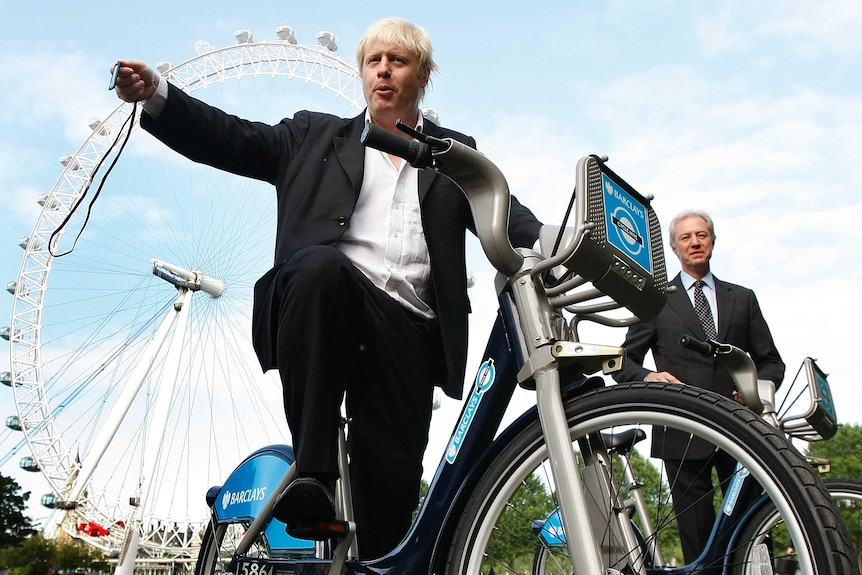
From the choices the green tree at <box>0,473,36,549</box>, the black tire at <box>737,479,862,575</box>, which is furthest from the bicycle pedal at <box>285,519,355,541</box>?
the green tree at <box>0,473,36,549</box>

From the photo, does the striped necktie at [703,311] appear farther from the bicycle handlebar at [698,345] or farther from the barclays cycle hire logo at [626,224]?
the barclays cycle hire logo at [626,224]

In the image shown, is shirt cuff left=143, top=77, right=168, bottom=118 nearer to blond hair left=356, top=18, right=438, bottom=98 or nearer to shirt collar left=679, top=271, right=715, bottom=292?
blond hair left=356, top=18, right=438, bottom=98

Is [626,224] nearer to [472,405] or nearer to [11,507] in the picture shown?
[472,405]

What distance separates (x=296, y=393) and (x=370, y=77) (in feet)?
3.38

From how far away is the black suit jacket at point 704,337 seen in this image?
3908 mm

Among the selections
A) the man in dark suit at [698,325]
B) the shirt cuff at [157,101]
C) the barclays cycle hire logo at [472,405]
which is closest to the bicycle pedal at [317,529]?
the barclays cycle hire logo at [472,405]

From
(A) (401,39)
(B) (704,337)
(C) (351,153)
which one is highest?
(A) (401,39)

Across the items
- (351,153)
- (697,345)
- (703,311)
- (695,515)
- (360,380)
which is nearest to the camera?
(360,380)

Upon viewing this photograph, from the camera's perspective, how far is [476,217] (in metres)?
1.92

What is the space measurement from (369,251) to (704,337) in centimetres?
220

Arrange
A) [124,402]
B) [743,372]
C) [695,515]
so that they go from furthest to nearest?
[124,402], [695,515], [743,372]

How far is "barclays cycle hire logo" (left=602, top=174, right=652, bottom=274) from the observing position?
1758 millimetres

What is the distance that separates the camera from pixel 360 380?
7.80ft

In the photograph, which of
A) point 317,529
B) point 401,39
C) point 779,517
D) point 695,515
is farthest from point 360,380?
point 695,515
